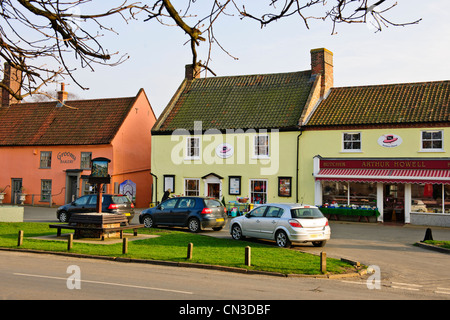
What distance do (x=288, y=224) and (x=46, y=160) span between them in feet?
91.1

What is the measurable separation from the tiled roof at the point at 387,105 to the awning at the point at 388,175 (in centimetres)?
279

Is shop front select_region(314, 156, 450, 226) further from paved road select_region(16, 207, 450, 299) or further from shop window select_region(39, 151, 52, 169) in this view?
shop window select_region(39, 151, 52, 169)

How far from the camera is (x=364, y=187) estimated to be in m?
28.5

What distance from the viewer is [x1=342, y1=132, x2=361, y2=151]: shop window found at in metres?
28.9

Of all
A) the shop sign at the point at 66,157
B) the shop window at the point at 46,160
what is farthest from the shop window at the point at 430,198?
the shop window at the point at 46,160

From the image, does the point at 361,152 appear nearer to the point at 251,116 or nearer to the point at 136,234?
the point at 251,116

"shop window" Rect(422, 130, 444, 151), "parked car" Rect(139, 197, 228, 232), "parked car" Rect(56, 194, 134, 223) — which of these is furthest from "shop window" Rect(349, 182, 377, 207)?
"parked car" Rect(56, 194, 134, 223)

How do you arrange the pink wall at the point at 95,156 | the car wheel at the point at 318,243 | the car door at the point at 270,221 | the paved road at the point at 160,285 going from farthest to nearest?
the pink wall at the point at 95,156 < the car wheel at the point at 318,243 < the car door at the point at 270,221 < the paved road at the point at 160,285

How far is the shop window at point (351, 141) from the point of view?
28.9 m

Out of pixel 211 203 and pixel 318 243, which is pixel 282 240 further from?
pixel 211 203

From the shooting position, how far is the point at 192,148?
1316 inches

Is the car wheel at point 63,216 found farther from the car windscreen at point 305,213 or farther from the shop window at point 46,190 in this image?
the shop window at point 46,190
